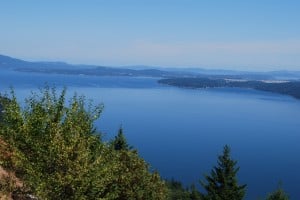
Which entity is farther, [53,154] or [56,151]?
[53,154]

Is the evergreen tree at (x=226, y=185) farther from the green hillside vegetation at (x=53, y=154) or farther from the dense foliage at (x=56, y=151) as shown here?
the dense foliage at (x=56, y=151)

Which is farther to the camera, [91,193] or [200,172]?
[200,172]

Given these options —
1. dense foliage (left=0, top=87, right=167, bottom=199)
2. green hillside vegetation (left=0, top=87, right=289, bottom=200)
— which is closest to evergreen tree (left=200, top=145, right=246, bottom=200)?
green hillside vegetation (left=0, top=87, right=289, bottom=200)

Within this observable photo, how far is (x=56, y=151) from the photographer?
22609mm

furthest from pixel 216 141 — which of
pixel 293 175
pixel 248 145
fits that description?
pixel 293 175

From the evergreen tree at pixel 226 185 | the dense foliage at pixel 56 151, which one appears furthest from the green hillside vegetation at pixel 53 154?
the evergreen tree at pixel 226 185

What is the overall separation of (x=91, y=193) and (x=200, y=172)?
124434 mm

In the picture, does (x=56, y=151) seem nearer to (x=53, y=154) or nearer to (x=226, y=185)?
(x=53, y=154)

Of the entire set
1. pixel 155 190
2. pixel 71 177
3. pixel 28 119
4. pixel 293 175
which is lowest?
pixel 293 175

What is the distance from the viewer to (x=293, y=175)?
14938 cm

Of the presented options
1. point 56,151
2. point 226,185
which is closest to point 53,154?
point 56,151

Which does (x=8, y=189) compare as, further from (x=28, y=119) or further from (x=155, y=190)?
(x=155, y=190)

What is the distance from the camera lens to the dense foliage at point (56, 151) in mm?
22453

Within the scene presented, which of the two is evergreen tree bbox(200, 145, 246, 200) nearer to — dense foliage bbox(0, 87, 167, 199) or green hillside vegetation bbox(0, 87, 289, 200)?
green hillside vegetation bbox(0, 87, 289, 200)
